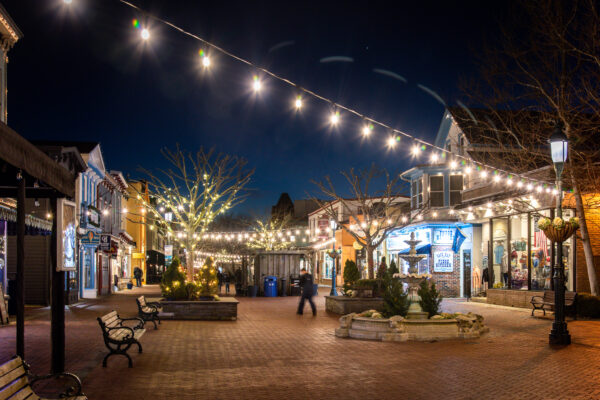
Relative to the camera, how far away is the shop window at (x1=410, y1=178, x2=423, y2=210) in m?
36.2

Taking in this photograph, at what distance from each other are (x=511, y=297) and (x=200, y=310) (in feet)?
42.1

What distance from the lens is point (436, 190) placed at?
115 feet

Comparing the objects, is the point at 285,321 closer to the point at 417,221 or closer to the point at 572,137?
the point at 572,137

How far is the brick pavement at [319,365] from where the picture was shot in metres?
8.61

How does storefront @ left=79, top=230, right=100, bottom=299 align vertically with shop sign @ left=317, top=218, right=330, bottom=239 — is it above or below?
below

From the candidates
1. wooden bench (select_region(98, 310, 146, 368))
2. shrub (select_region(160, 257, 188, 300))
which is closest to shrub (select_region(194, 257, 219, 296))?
shrub (select_region(160, 257, 188, 300))

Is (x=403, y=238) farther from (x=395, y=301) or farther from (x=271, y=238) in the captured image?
(x=271, y=238)

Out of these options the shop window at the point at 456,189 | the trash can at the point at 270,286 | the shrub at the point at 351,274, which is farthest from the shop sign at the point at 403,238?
the shrub at the point at 351,274

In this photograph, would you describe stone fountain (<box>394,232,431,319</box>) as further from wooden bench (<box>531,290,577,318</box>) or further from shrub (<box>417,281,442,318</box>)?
wooden bench (<box>531,290,577,318</box>)

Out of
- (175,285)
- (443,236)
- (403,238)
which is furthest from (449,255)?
(175,285)

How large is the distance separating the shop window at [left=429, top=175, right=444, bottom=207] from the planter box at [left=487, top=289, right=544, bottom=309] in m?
9.14

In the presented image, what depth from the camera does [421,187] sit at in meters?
36.2

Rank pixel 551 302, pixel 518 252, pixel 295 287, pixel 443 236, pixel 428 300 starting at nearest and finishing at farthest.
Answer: pixel 428 300, pixel 551 302, pixel 518 252, pixel 443 236, pixel 295 287

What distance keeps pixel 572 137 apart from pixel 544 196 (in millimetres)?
2968
